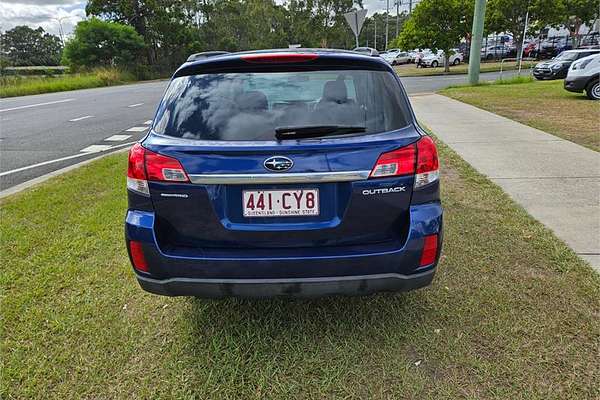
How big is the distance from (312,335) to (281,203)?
942mm

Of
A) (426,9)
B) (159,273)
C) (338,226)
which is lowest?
(159,273)

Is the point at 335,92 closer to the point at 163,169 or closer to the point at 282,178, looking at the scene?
the point at 282,178

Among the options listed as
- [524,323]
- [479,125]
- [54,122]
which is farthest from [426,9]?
[524,323]

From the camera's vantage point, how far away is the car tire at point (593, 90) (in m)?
12.1

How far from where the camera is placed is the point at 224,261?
2.12 m

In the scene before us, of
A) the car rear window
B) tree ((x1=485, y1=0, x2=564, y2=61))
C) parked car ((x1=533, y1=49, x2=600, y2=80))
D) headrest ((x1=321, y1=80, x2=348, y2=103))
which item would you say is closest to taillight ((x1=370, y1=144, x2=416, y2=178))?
the car rear window

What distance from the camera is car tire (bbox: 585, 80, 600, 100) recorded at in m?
12.1

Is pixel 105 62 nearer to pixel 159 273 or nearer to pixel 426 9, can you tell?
pixel 426 9

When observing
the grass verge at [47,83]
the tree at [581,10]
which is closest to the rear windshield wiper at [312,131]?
the grass verge at [47,83]

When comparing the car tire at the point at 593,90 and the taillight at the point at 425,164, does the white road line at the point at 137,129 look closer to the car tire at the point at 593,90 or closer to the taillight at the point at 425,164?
the taillight at the point at 425,164

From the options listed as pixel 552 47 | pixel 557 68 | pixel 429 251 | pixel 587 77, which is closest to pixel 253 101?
pixel 429 251

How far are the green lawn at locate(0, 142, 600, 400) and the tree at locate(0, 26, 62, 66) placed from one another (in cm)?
8306

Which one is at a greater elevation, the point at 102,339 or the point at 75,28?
the point at 75,28

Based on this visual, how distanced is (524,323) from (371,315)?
921 millimetres
